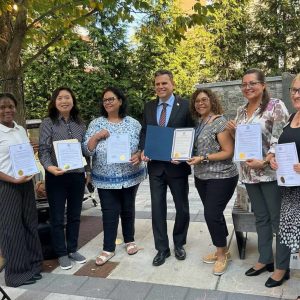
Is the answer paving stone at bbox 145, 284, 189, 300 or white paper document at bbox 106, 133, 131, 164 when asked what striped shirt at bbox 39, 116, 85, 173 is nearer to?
white paper document at bbox 106, 133, 131, 164

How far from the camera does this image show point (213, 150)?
3.62 metres

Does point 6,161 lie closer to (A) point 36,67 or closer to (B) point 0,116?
(B) point 0,116

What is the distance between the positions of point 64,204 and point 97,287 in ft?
3.19

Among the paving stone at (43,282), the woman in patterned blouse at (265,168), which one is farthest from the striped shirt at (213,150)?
the paving stone at (43,282)

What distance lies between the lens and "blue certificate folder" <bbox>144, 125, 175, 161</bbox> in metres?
3.70

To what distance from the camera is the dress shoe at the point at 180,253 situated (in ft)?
13.4

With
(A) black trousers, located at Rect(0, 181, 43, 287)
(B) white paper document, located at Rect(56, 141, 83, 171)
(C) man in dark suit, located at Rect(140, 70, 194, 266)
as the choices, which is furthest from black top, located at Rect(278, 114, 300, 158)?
(A) black trousers, located at Rect(0, 181, 43, 287)

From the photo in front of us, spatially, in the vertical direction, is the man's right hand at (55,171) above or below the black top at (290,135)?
below

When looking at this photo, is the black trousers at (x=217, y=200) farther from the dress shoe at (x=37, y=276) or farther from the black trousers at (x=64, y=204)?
the dress shoe at (x=37, y=276)

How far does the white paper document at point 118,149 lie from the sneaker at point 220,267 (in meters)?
1.42

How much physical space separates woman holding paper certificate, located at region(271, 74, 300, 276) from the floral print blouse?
0.18m

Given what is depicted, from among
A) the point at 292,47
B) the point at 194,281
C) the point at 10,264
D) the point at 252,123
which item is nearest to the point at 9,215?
the point at 10,264

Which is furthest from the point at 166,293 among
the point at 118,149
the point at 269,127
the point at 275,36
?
the point at 275,36

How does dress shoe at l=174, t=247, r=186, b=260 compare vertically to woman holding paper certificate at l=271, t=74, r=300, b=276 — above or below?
below
